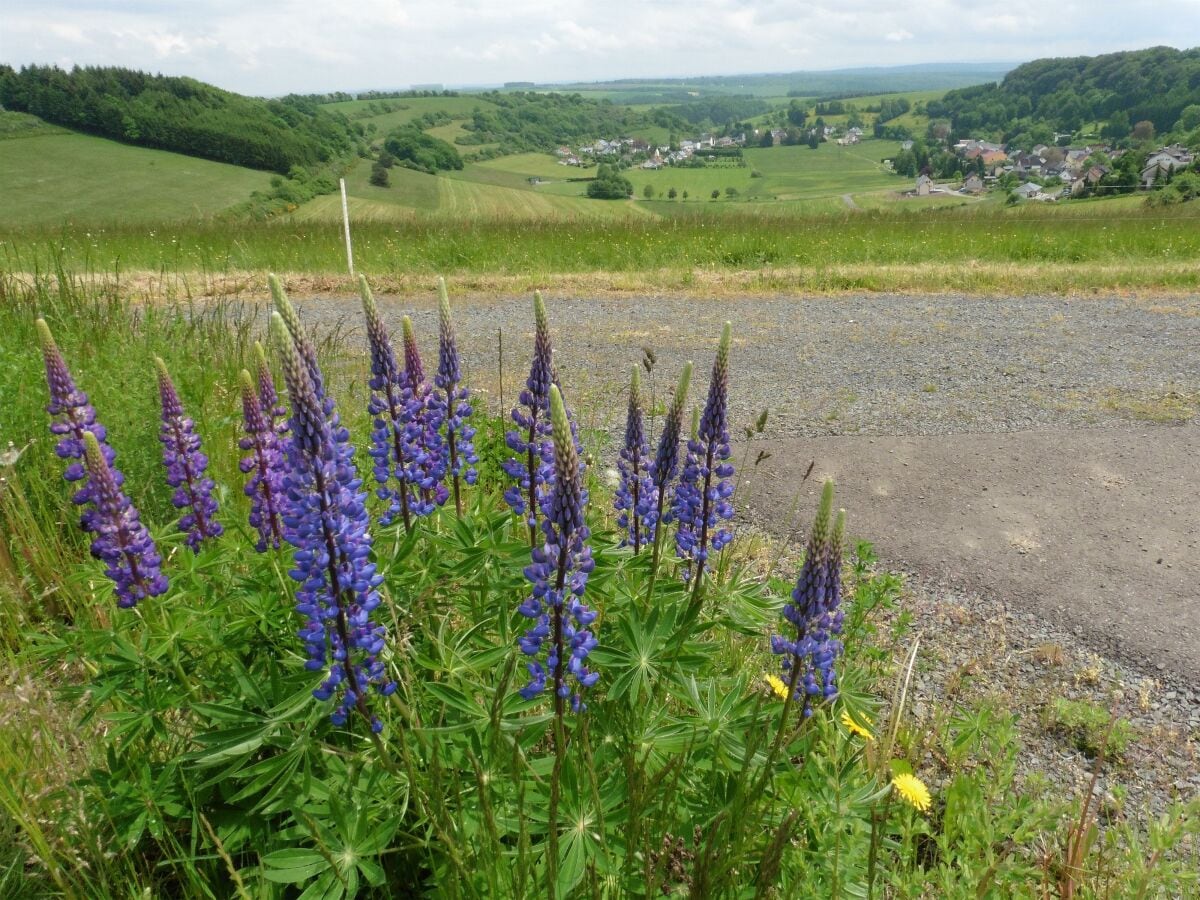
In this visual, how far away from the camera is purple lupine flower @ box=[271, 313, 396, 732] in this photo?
5.86 feet

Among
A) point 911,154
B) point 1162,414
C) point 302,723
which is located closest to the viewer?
point 302,723

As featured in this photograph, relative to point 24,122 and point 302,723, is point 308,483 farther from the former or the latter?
point 24,122

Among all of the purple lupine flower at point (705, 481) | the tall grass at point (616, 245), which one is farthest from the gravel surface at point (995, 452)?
the tall grass at point (616, 245)

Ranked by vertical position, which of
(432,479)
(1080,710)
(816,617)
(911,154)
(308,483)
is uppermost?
(911,154)

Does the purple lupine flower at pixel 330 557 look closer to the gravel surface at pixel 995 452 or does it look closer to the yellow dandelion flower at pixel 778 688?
the yellow dandelion flower at pixel 778 688

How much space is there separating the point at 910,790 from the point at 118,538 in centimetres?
296

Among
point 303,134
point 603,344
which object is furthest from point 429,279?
point 303,134

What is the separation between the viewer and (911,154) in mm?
89000

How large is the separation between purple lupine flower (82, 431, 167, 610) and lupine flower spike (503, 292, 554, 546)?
125 cm

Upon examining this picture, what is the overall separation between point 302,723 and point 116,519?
40.7 inches

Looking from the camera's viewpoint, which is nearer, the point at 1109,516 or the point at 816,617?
the point at 816,617

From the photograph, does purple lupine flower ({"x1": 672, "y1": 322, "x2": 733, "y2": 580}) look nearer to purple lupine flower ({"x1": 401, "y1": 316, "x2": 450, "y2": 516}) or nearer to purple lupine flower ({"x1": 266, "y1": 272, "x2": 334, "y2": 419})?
purple lupine flower ({"x1": 401, "y1": 316, "x2": 450, "y2": 516})

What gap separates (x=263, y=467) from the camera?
9.17 ft

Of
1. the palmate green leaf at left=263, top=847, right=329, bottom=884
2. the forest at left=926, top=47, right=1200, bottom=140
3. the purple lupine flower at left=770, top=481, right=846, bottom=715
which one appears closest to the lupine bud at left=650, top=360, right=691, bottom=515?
the purple lupine flower at left=770, top=481, right=846, bottom=715
